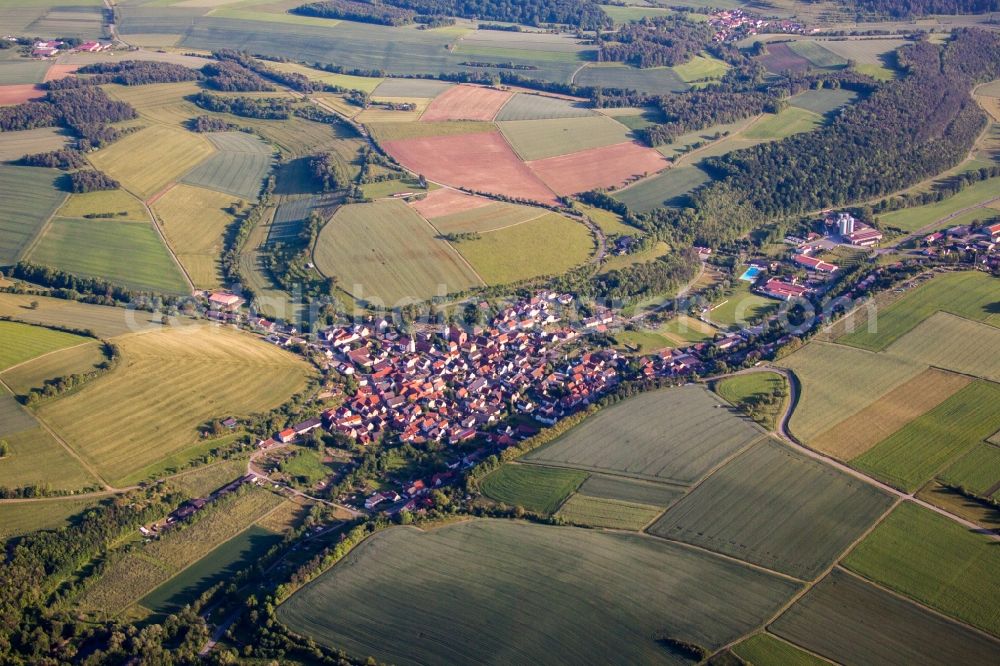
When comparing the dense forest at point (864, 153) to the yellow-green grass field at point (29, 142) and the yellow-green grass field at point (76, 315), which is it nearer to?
the yellow-green grass field at point (76, 315)

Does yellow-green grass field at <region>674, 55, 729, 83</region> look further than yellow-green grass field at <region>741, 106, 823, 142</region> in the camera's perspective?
Yes

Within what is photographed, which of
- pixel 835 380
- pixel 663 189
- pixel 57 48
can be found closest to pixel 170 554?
pixel 835 380

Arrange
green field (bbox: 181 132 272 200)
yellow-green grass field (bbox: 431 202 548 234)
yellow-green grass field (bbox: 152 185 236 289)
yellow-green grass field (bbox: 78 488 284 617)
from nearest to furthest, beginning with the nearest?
yellow-green grass field (bbox: 78 488 284 617) → yellow-green grass field (bbox: 152 185 236 289) → yellow-green grass field (bbox: 431 202 548 234) → green field (bbox: 181 132 272 200)

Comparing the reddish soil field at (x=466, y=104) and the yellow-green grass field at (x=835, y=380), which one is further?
the reddish soil field at (x=466, y=104)

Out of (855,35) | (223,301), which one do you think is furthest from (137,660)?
(855,35)

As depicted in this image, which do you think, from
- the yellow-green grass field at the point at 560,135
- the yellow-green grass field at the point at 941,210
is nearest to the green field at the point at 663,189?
the yellow-green grass field at the point at 560,135

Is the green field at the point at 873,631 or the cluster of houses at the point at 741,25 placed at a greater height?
the cluster of houses at the point at 741,25

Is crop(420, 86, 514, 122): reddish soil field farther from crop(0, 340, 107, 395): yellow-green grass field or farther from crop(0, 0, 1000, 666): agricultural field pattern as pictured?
crop(0, 340, 107, 395): yellow-green grass field

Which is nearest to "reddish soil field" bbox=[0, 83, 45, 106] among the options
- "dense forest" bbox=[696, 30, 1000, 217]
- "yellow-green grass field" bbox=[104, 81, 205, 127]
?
"yellow-green grass field" bbox=[104, 81, 205, 127]
